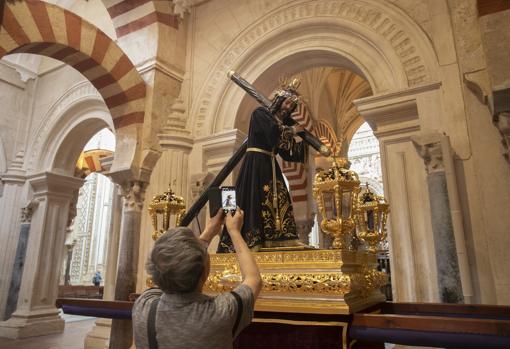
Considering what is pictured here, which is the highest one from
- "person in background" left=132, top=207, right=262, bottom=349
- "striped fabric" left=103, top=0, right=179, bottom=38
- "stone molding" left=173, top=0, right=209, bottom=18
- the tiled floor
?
"stone molding" left=173, top=0, right=209, bottom=18

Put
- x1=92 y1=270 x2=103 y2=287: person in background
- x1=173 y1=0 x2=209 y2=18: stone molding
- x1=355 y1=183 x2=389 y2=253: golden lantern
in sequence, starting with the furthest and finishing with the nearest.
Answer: x1=92 y1=270 x2=103 y2=287: person in background → x1=173 y1=0 x2=209 y2=18: stone molding → x1=355 y1=183 x2=389 y2=253: golden lantern

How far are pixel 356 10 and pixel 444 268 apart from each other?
299cm

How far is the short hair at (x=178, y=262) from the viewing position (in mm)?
1021

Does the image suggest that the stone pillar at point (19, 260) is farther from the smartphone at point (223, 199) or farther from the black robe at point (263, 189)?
the smartphone at point (223, 199)

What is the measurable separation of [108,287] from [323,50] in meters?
4.36

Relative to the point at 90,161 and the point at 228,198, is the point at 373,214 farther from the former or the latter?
the point at 90,161

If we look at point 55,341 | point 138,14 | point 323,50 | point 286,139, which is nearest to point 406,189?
point 286,139

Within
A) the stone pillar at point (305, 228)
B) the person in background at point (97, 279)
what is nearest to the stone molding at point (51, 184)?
the stone pillar at point (305, 228)

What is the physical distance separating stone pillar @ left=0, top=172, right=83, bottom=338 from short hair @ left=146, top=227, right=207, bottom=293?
7.01 meters

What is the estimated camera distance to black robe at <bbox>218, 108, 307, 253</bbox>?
2.30 meters

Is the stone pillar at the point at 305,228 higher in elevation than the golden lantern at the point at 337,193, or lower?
higher

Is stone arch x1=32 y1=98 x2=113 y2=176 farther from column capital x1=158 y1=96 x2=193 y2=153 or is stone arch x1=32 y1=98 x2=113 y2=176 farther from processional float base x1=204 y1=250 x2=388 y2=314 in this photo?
processional float base x1=204 y1=250 x2=388 y2=314

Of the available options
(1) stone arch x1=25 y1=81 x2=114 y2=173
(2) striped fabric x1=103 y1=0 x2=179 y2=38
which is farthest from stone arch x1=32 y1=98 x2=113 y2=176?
(2) striped fabric x1=103 y1=0 x2=179 y2=38

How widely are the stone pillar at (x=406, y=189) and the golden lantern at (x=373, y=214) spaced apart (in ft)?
4.56
